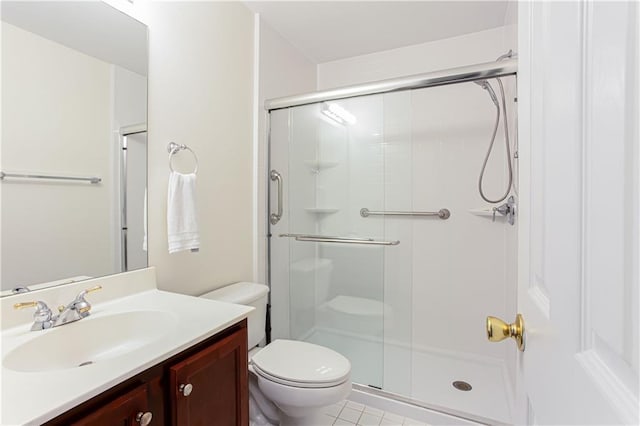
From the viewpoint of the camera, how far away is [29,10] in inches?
39.9

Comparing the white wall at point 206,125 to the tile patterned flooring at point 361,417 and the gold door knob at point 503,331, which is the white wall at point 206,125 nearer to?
the tile patterned flooring at point 361,417

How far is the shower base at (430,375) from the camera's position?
5.73ft

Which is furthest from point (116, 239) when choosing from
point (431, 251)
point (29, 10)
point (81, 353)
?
point (431, 251)

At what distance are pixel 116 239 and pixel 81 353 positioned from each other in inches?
17.7

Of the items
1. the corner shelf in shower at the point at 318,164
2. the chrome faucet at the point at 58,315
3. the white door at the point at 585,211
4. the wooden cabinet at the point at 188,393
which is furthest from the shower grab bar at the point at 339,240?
the white door at the point at 585,211

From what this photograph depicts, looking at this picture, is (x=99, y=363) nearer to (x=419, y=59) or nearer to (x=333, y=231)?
(x=333, y=231)

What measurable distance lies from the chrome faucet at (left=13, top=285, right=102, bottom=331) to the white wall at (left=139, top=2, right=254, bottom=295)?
40cm

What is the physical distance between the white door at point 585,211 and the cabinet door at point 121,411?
33.2 inches

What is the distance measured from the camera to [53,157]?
1.07 meters

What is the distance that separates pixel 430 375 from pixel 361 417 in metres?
0.67

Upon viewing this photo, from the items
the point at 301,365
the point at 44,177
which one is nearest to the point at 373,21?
the point at 44,177

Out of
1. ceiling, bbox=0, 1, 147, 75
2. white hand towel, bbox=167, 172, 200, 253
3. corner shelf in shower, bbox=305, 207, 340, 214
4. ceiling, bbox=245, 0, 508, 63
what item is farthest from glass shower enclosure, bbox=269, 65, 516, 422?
ceiling, bbox=0, 1, 147, 75

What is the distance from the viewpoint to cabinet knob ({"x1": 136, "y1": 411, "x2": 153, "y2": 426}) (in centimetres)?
75

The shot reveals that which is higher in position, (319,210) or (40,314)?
(319,210)
